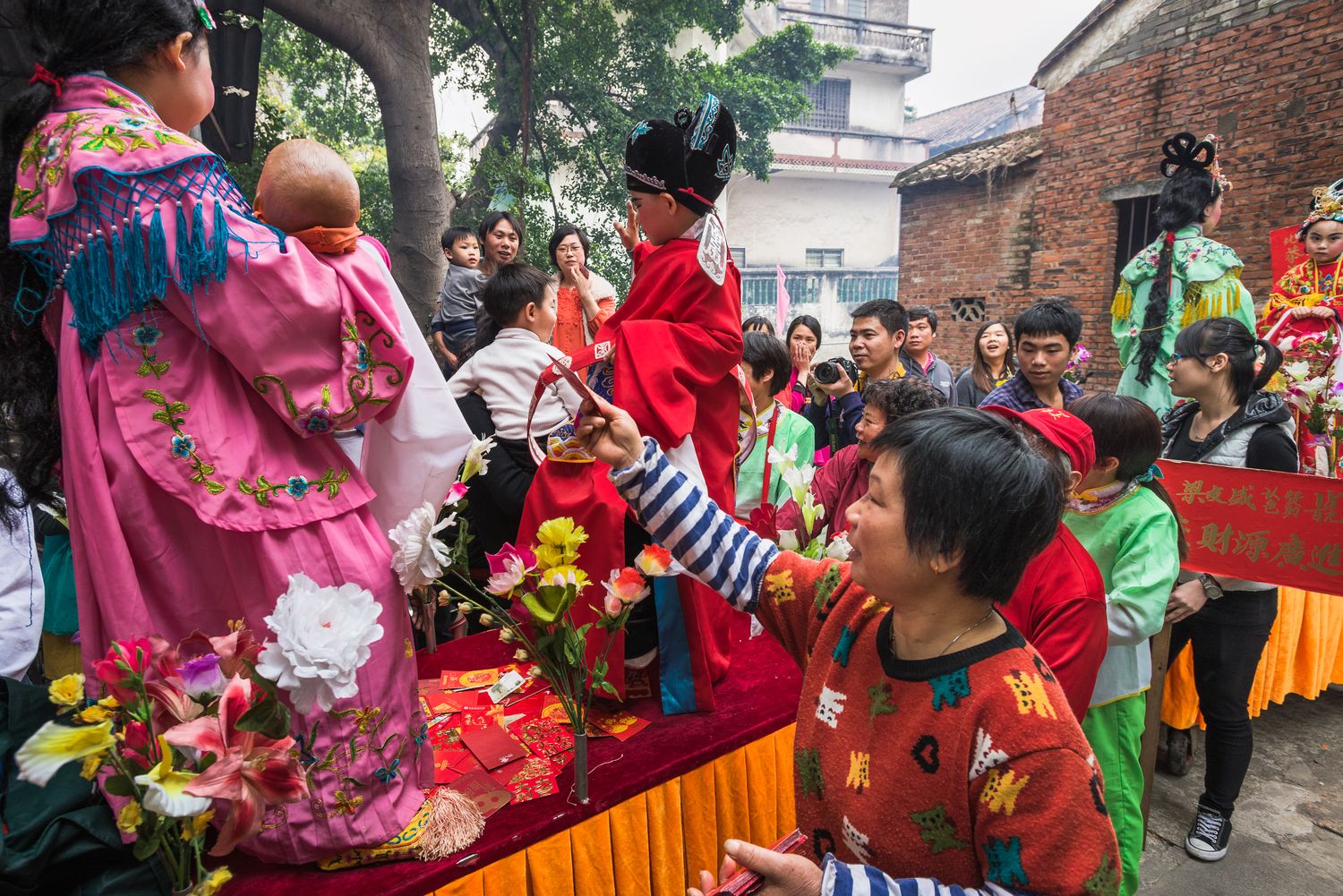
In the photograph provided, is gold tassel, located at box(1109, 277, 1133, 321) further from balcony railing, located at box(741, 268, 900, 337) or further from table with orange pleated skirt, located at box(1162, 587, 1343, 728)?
balcony railing, located at box(741, 268, 900, 337)

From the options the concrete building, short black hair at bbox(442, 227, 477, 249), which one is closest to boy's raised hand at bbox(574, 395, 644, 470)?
short black hair at bbox(442, 227, 477, 249)

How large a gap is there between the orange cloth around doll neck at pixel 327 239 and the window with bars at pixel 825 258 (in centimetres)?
1832

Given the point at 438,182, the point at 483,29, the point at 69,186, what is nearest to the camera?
the point at 69,186

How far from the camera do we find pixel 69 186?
1389 millimetres

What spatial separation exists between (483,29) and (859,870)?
9.48 meters

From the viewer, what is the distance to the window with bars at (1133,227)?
374 inches

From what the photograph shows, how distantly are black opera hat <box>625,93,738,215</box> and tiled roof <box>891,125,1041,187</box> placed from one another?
33.2 ft

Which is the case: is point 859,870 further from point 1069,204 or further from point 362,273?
point 1069,204

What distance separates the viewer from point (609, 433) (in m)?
1.57

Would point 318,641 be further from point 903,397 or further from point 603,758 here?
point 903,397

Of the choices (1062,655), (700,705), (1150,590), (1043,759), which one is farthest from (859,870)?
(1150,590)

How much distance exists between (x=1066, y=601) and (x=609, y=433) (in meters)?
1.05

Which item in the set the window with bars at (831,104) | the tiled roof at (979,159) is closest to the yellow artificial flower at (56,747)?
the tiled roof at (979,159)

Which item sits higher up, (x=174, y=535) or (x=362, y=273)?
(x=362, y=273)
